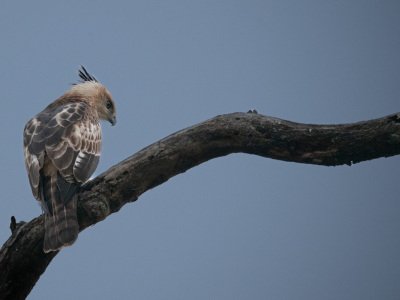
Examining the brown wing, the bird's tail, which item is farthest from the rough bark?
the brown wing

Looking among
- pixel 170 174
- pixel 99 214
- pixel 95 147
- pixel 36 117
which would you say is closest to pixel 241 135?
pixel 170 174

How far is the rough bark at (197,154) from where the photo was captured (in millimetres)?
5188

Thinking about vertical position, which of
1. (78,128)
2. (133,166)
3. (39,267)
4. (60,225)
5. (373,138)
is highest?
(78,128)

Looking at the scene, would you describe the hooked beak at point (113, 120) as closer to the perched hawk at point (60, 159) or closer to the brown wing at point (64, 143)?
the perched hawk at point (60, 159)

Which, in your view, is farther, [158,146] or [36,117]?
[36,117]

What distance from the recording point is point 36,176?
609cm

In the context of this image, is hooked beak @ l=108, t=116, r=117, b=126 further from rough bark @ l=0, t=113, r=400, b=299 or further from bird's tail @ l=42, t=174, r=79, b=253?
rough bark @ l=0, t=113, r=400, b=299

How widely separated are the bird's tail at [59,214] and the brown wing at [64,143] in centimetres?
10

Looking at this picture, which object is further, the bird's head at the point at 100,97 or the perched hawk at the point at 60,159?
the bird's head at the point at 100,97

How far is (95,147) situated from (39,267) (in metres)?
1.80

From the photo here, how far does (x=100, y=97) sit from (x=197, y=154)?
4.01 m

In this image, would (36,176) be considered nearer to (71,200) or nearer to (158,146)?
(71,200)

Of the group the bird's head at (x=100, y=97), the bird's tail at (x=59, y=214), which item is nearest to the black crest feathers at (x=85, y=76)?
the bird's head at (x=100, y=97)

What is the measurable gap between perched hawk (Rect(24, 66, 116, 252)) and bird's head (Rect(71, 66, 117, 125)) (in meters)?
1.25
